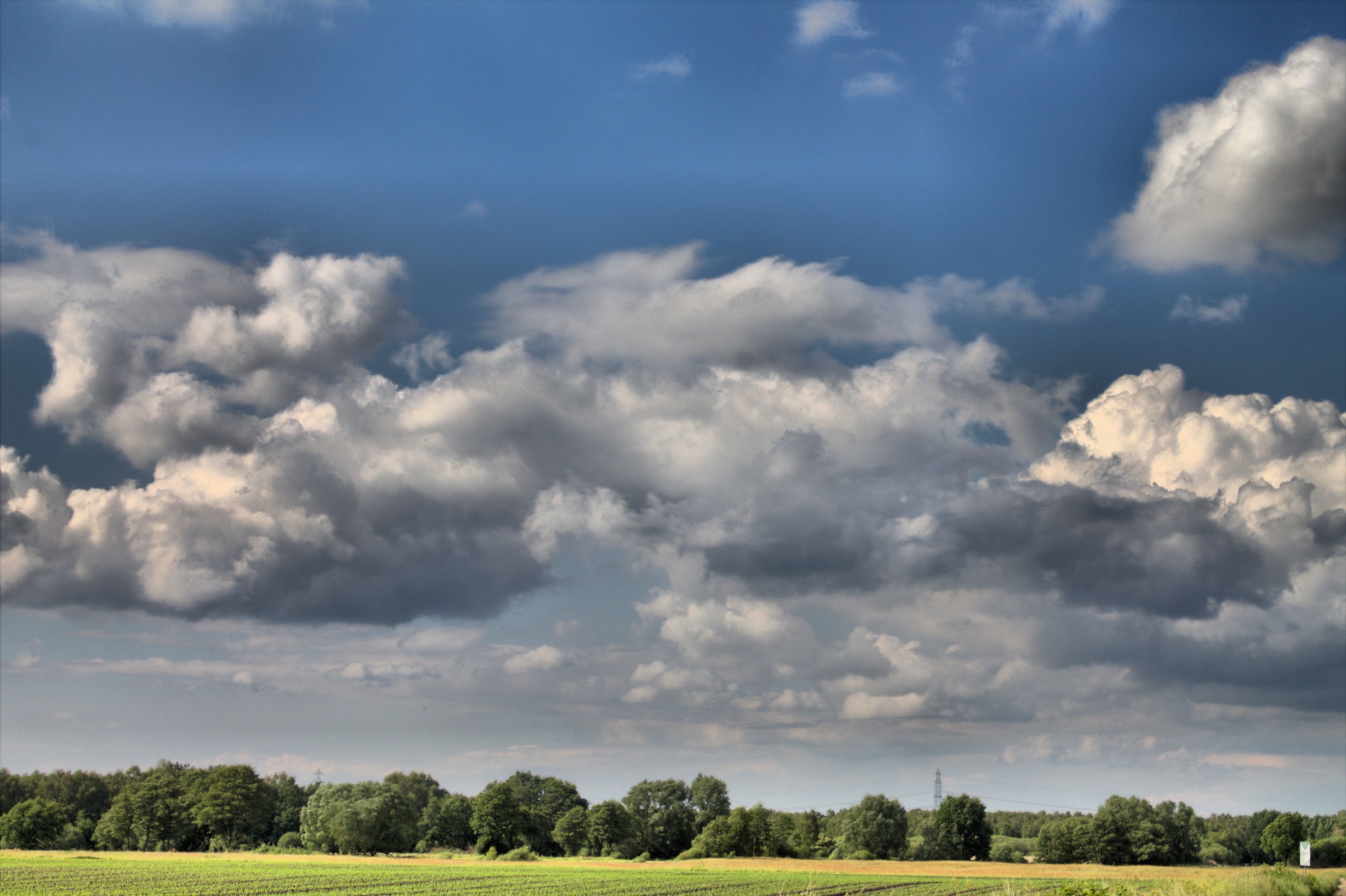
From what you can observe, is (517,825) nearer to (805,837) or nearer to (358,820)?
(358,820)

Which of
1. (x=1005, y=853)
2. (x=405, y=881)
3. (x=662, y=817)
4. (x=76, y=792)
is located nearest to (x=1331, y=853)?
(x=1005, y=853)

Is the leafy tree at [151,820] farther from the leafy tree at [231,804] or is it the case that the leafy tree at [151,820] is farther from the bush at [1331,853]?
the bush at [1331,853]

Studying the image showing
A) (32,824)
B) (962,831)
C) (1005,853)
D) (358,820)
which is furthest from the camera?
(1005,853)

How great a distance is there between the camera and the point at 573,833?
531 ft

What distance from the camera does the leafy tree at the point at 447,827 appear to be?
176 metres

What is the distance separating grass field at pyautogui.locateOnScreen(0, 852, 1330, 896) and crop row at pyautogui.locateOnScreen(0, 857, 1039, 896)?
5.7 inches

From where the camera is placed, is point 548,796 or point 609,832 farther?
point 548,796

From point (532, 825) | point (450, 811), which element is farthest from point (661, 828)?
point (450, 811)

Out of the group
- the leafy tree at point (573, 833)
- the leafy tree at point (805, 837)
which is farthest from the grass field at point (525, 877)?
the leafy tree at point (805, 837)

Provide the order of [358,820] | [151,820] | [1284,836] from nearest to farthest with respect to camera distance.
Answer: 1. [358,820]
2. [151,820]
3. [1284,836]

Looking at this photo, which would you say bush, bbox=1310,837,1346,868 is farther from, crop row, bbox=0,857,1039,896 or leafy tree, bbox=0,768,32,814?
leafy tree, bbox=0,768,32,814

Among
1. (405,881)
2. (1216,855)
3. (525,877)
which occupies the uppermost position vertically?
(405,881)

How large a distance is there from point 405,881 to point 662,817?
87633mm

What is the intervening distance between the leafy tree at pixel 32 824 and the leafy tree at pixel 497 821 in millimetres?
66390
